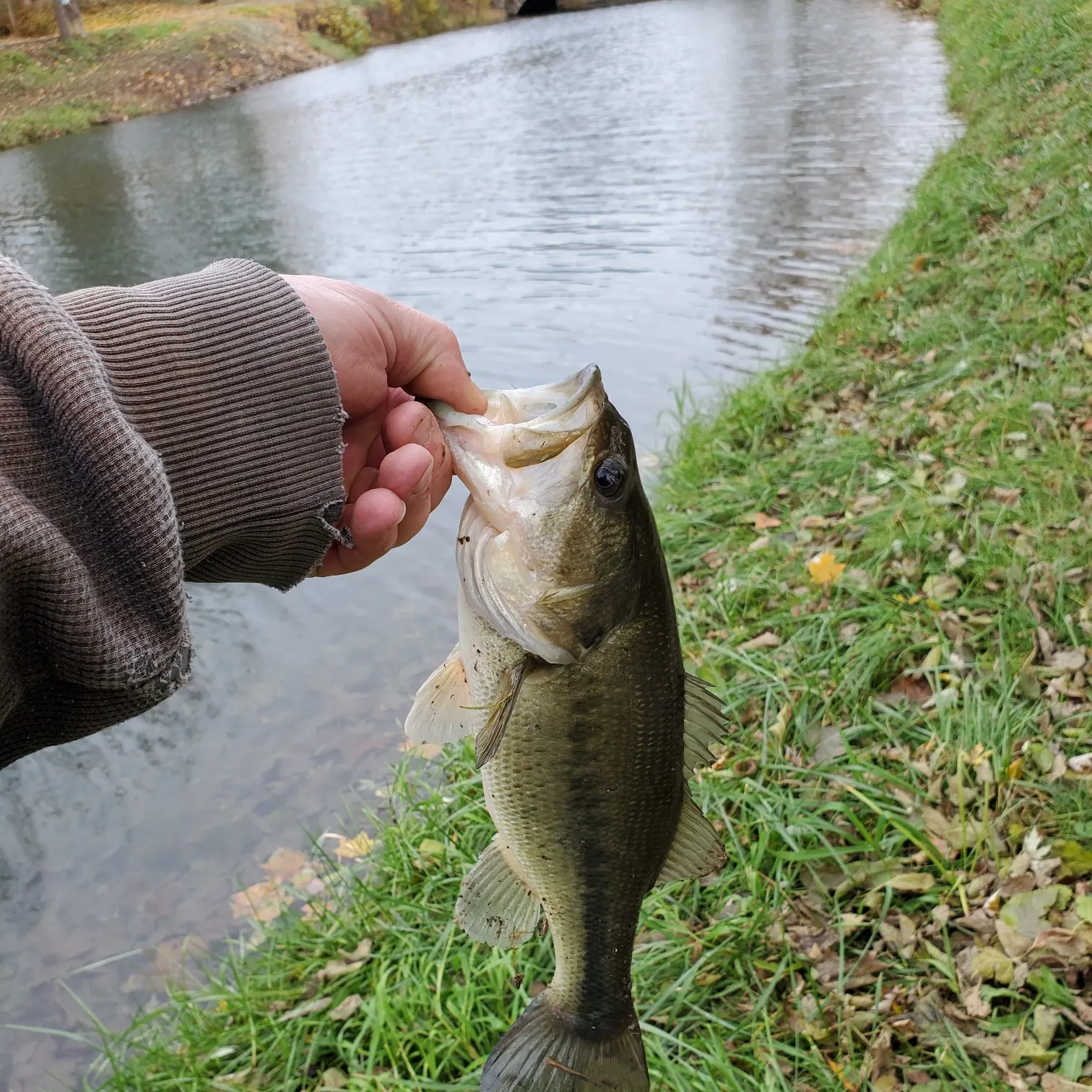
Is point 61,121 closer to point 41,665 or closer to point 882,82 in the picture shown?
point 882,82

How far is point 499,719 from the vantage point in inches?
79.9

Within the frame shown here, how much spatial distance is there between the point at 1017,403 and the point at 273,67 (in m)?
38.6

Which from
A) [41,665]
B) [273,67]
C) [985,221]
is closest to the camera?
[41,665]

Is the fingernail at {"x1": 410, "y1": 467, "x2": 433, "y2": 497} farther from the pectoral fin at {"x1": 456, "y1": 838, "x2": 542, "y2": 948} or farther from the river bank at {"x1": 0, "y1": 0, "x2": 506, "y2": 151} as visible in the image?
the river bank at {"x1": 0, "y1": 0, "x2": 506, "y2": 151}

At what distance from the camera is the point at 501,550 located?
2102 millimetres

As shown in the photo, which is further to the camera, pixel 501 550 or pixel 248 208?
pixel 248 208

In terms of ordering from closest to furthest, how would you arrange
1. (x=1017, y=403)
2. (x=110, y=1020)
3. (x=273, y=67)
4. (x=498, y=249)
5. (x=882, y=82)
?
(x=110, y=1020)
(x=1017, y=403)
(x=498, y=249)
(x=882, y=82)
(x=273, y=67)

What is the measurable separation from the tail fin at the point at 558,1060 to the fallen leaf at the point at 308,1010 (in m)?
1.61

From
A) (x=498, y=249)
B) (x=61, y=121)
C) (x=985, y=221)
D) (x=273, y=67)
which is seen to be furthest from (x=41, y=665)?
(x=273, y=67)

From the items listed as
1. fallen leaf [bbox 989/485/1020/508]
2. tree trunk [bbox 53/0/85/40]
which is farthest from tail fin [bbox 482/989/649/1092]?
tree trunk [bbox 53/0/85/40]

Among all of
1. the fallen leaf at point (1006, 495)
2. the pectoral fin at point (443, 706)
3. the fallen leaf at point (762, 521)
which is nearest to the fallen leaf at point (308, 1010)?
the pectoral fin at point (443, 706)

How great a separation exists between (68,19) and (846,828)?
42.9 metres

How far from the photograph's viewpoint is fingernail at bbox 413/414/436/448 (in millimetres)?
2350

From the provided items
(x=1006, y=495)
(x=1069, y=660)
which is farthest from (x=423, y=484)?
(x=1006, y=495)
